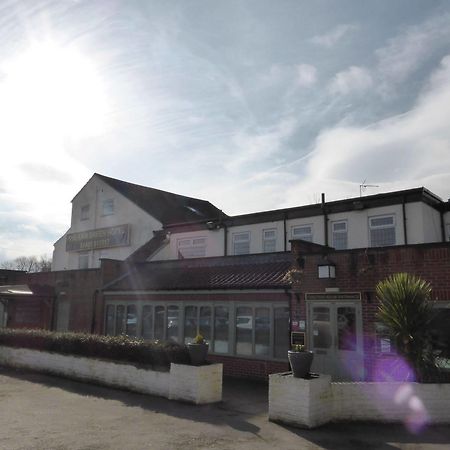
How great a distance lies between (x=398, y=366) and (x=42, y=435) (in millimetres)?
6433

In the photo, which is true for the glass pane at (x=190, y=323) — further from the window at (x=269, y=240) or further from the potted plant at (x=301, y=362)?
the potted plant at (x=301, y=362)

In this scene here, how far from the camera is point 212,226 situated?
22.4m

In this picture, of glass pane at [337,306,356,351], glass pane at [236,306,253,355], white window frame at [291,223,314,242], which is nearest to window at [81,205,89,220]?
white window frame at [291,223,314,242]

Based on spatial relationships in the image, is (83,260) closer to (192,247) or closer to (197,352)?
(192,247)

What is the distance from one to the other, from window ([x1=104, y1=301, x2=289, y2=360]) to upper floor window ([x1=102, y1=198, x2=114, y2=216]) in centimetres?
1145

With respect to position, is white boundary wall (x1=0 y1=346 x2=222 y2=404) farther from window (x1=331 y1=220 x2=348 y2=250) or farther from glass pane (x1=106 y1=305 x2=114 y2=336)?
window (x1=331 y1=220 x2=348 y2=250)

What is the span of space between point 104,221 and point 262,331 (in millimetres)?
17952

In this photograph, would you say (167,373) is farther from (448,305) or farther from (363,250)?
(448,305)

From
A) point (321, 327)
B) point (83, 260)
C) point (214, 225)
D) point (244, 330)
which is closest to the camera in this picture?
point (321, 327)

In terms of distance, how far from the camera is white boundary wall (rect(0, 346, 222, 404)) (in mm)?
10461

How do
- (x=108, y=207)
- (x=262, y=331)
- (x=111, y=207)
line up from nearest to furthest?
(x=262, y=331), (x=111, y=207), (x=108, y=207)

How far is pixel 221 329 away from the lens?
15.7 m

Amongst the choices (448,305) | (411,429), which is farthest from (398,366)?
(448,305)

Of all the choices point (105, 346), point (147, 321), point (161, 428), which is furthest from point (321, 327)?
point (147, 321)
